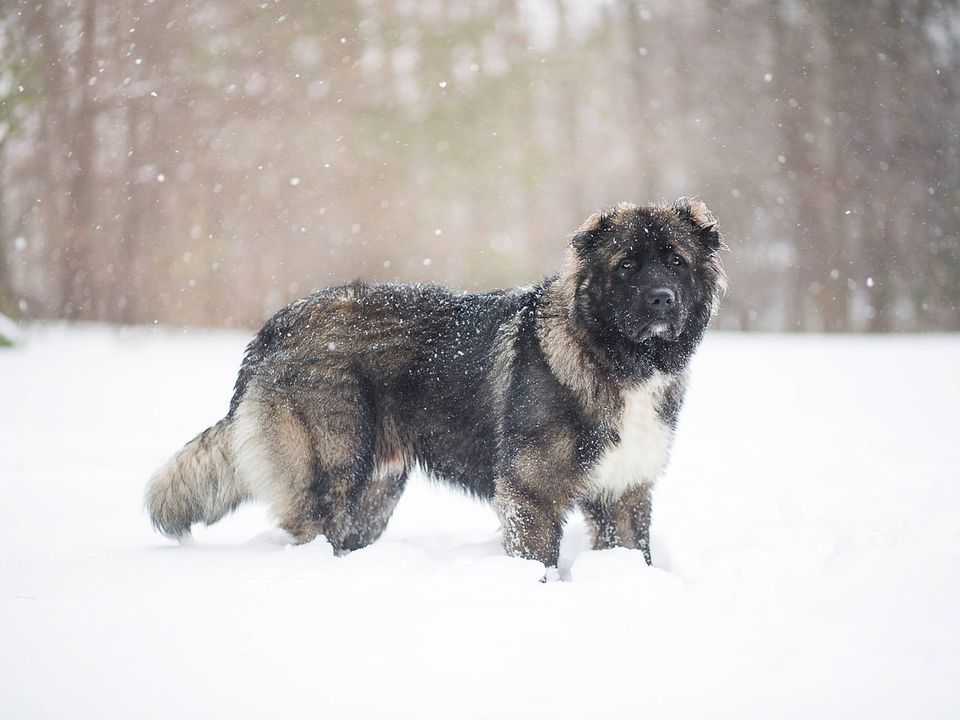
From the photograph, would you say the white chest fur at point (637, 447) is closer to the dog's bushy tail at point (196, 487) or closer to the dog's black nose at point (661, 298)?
the dog's black nose at point (661, 298)

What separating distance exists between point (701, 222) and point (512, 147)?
1265 cm

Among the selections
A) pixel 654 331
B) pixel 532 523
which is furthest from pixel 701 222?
pixel 532 523

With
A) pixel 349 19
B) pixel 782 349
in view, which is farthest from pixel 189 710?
pixel 349 19

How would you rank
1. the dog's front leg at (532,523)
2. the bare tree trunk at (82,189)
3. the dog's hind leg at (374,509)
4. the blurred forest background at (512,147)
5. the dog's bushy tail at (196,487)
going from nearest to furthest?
the dog's front leg at (532,523)
the dog's bushy tail at (196,487)
the dog's hind leg at (374,509)
the bare tree trunk at (82,189)
the blurred forest background at (512,147)

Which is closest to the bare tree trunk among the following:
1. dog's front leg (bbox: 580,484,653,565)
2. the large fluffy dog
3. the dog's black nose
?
the large fluffy dog

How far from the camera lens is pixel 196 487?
13.2 feet

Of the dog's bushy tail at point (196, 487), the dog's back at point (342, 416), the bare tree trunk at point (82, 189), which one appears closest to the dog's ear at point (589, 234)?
the dog's back at point (342, 416)

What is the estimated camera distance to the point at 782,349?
13508 mm

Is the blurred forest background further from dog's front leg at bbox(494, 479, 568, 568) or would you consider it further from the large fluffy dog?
dog's front leg at bbox(494, 479, 568, 568)

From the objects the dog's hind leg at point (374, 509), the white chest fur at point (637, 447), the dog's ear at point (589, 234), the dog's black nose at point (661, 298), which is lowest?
the dog's hind leg at point (374, 509)

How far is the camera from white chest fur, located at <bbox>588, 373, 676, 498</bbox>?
3.72 metres

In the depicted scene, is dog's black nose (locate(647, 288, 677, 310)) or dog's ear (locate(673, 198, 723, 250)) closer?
dog's black nose (locate(647, 288, 677, 310))

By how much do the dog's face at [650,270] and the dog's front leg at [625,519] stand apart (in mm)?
828

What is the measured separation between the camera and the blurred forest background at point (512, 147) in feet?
46.3
